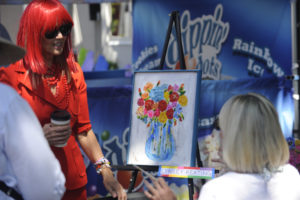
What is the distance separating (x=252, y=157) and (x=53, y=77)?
98cm

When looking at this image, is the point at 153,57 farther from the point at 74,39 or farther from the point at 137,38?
the point at 74,39

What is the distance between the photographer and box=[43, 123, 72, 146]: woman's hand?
62.0 inches

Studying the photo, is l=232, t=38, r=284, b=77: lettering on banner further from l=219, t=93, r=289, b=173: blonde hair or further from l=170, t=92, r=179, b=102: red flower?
l=219, t=93, r=289, b=173: blonde hair

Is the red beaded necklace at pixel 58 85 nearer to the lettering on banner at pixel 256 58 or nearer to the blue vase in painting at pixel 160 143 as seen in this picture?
the blue vase in painting at pixel 160 143

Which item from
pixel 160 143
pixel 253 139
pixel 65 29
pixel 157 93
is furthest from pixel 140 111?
pixel 253 139

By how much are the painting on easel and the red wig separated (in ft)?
3.32

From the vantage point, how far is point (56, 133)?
62.3 inches

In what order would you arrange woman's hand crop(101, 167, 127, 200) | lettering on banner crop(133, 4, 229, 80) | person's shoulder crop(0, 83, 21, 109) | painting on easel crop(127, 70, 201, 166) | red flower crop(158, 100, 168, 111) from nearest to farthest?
person's shoulder crop(0, 83, 21, 109)
woman's hand crop(101, 167, 127, 200)
painting on easel crop(127, 70, 201, 166)
red flower crop(158, 100, 168, 111)
lettering on banner crop(133, 4, 229, 80)

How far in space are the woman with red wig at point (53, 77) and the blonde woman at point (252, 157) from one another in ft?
2.09

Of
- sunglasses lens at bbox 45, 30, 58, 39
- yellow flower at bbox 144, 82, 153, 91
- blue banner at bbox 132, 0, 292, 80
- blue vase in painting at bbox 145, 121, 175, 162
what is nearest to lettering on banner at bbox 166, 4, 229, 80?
blue banner at bbox 132, 0, 292, 80

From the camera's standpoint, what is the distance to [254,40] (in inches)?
176

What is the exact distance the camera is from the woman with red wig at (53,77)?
1.75 metres

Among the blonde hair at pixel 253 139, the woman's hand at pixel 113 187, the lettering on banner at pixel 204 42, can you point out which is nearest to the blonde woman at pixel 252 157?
the blonde hair at pixel 253 139

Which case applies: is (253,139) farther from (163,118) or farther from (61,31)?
(163,118)
